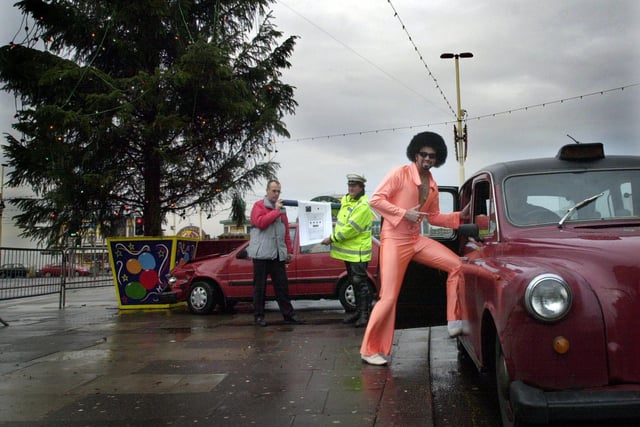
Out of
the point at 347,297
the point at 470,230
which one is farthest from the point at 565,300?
the point at 347,297

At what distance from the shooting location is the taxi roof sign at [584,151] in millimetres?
4465

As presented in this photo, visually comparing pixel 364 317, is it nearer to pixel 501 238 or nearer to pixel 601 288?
pixel 501 238

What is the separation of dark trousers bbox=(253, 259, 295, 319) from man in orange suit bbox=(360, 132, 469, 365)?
3219 millimetres

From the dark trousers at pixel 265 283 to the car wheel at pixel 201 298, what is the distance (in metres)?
1.95

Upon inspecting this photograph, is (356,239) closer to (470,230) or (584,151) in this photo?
(470,230)

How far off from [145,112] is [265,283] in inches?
192

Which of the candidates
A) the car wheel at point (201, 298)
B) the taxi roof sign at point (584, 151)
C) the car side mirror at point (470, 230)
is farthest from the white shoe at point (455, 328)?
the car wheel at point (201, 298)

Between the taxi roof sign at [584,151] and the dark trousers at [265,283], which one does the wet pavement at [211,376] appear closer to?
the dark trousers at [265,283]

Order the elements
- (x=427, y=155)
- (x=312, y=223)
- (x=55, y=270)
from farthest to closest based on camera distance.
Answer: (x=55, y=270) < (x=312, y=223) < (x=427, y=155)

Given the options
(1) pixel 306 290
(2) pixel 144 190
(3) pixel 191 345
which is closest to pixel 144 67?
(2) pixel 144 190

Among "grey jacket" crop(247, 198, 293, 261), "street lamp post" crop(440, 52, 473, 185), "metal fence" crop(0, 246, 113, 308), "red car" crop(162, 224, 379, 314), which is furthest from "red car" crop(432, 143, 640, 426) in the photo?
"street lamp post" crop(440, 52, 473, 185)

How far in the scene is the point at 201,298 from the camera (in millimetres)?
10547

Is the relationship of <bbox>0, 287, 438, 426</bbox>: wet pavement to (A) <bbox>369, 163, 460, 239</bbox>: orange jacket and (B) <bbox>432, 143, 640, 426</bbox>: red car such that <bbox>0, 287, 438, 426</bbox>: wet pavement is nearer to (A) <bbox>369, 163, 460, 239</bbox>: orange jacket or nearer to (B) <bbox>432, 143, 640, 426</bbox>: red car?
(B) <bbox>432, 143, 640, 426</bbox>: red car

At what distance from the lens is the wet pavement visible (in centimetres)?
423
